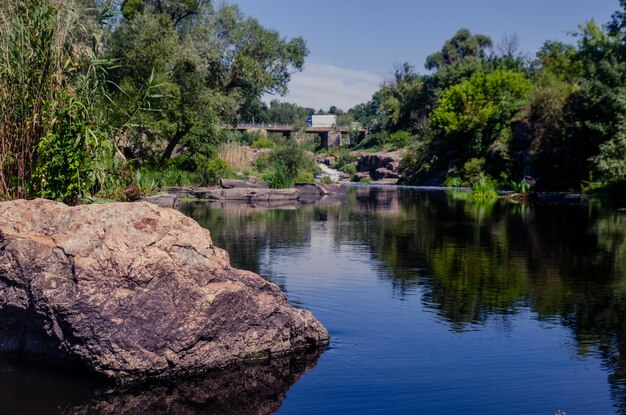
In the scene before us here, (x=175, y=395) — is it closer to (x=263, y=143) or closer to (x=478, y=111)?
(x=263, y=143)

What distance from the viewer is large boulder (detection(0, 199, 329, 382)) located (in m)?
7.64

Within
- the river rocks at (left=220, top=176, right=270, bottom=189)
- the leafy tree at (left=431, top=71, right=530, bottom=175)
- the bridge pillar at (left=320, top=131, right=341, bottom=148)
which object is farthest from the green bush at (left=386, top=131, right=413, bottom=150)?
the river rocks at (left=220, top=176, right=270, bottom=189)

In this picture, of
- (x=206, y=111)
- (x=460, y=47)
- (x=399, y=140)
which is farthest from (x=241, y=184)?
(x=460, y=47)

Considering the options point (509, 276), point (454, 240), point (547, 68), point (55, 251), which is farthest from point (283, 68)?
point (55, 251)

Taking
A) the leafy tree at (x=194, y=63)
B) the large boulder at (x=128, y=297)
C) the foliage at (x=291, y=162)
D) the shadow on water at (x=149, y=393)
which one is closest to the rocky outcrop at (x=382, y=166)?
the leafy tree at (x=194, y=63)

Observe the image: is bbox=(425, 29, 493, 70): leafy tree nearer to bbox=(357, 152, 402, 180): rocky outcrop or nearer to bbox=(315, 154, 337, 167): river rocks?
bbox=(315, 154, 337, 167): river rocks

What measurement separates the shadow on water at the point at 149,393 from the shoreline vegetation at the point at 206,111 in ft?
12.9

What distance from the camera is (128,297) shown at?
7.79m

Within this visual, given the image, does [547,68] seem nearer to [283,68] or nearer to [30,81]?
[283,68]

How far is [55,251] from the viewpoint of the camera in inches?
314

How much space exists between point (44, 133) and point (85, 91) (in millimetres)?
899

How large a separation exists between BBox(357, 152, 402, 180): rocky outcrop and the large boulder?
7450 centimetres

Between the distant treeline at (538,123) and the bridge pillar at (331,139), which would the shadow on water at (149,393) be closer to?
the distant treeline at (538,123)

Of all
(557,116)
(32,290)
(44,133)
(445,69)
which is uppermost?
(445,69)
